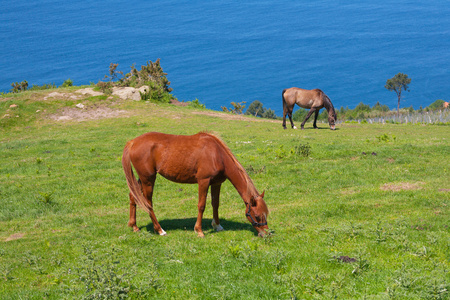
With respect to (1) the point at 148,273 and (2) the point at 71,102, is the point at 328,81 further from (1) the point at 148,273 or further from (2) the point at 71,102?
(1) the point at 148,273

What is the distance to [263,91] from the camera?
196 meters

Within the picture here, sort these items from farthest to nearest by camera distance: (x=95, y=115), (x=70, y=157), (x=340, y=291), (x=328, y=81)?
(x=328, y=81), (x=95, y=115), (x=70, y=157), (x=340, y=291)

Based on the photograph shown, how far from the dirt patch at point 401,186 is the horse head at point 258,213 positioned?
665 cm

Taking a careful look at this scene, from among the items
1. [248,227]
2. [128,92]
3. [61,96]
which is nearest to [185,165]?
[248,227]

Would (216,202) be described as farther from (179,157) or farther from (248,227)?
(179,157)

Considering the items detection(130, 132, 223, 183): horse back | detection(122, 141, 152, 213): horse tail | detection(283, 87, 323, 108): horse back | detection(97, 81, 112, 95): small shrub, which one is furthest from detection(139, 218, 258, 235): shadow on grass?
detection(97, 81, 112, 95): small shrub

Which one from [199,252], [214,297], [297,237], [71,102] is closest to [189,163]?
[199,252]

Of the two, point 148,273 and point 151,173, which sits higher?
point 151,173

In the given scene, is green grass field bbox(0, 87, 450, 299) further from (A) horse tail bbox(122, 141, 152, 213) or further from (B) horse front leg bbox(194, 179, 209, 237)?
(A) horse tail bbox(122, 141, 152, 213)

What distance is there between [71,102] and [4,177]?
18.9 metres

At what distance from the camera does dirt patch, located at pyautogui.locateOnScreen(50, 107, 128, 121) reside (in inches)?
1356

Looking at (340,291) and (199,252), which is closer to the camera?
(340,291)

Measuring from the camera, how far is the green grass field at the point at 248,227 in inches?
306

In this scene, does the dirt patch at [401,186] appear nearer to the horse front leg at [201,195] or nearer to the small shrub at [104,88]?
the horse front leg at [201,195]
